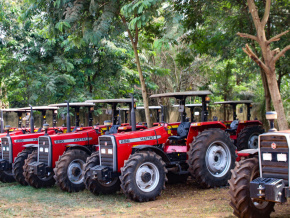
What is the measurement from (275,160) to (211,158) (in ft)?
12.9

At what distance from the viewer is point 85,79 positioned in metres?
21.2

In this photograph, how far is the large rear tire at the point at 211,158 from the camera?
9.48 meters

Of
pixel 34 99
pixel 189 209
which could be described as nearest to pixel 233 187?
pixel 189 209

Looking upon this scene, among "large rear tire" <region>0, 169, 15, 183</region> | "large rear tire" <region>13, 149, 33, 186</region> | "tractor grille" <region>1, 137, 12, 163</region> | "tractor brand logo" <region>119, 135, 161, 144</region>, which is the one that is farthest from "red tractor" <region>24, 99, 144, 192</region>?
"large rear tire" <region>0, 169, 15, 183</region>

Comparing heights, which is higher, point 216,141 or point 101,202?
point 216,141

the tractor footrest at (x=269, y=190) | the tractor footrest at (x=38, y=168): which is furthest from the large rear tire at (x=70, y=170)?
the tractor footrest at (x=269, y=190)

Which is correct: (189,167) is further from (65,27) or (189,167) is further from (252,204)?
(65,27)

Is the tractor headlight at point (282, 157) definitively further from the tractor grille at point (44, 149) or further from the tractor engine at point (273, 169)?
the tractor grille at point (44, 149)

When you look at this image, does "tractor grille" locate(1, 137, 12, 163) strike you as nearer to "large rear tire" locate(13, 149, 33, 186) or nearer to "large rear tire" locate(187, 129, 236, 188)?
"large rear tire" locate(13, 149, 33, 186)

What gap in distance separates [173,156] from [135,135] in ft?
3.95

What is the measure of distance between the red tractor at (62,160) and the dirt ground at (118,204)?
39 centimetres

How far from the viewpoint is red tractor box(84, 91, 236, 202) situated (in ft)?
28.3

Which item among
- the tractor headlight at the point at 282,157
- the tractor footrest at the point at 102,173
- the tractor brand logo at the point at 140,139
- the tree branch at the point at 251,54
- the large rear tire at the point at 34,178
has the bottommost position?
the large rear tire at the point at 34,178

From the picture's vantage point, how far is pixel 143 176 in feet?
28.3
